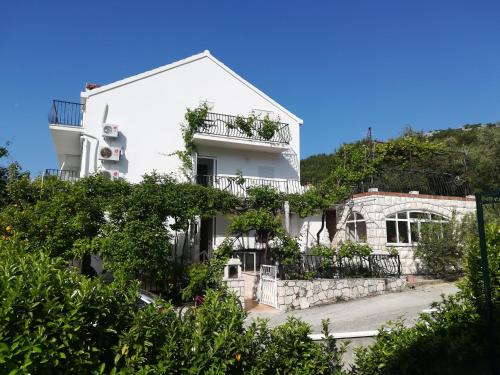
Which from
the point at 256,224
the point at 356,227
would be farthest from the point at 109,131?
the point at 356,227

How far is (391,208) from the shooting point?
16484 mm

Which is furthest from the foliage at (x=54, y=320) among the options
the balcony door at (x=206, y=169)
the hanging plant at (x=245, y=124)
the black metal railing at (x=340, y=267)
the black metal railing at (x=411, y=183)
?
the black metal railing at (x=411, y=183)

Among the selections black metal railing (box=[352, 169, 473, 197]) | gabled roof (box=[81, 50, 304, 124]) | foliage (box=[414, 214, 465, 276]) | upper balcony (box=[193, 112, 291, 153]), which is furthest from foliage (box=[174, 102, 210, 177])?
foliage (box=[414, 214, 465, 276])

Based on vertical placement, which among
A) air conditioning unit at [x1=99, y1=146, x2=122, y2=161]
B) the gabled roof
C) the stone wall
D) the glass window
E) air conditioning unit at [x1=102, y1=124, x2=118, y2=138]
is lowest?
the stone wall

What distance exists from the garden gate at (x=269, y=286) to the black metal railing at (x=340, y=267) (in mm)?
284

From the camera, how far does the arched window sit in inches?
678

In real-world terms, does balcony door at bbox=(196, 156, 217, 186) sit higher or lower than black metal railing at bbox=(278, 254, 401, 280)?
higher

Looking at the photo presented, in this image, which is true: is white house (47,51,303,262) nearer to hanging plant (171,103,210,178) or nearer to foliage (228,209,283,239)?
hanging plant (171,103,210,178)

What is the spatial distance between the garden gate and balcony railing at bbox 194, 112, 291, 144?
25.4ft

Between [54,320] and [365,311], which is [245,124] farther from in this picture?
[54,320]

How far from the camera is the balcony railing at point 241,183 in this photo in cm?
1725

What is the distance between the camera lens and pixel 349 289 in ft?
40.7

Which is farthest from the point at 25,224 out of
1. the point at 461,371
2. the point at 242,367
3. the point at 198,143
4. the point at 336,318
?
the point at 461,371

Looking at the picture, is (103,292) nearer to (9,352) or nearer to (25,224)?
(9,352)
